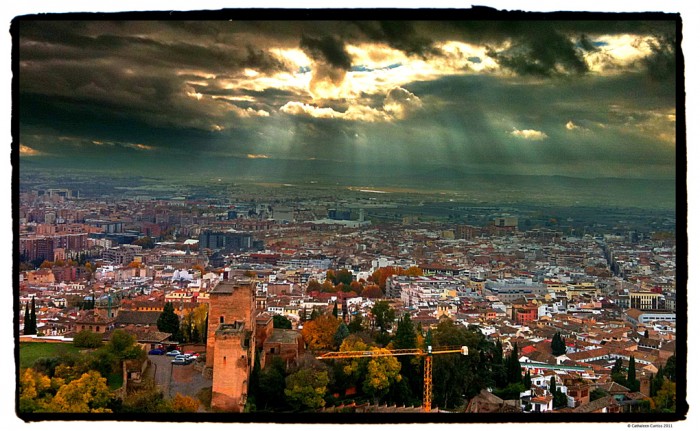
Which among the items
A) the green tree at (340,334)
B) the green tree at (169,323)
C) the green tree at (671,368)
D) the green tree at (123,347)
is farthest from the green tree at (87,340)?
the green tree at (671,368)

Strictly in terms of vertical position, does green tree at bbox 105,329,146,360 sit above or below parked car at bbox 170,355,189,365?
above

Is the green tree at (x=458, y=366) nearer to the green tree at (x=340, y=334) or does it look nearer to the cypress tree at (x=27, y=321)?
the green tree at (x=340, y=334)

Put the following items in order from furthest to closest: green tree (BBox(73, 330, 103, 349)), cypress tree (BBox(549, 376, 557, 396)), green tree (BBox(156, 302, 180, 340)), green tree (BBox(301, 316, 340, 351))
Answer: green tree (BBox(156, 302, 180, 340)) < green tree (BBox(301, 316, 340, 351)) < green tree (BBox(73, 330, 103, 349)) < cypress tree (BBox(549, 376, 557, 396))

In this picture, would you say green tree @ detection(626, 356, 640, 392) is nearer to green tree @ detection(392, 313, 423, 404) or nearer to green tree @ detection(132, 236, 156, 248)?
green tree @ detection(392, 313, 423, 404)

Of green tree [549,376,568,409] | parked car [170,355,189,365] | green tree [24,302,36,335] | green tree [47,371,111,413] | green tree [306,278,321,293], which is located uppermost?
green tree [306,278,321,293]

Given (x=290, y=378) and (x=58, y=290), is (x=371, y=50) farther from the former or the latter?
(x=58, y=290)

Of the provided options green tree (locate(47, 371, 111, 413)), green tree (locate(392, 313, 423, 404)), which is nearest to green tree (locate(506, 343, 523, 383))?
green tree (locate(392, 313, 423, 404))

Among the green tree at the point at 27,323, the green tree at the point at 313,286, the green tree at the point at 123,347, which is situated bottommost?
the green tree at the point at 123,347

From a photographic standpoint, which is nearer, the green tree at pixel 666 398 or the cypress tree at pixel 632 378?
the green tree at pixel 666 398
